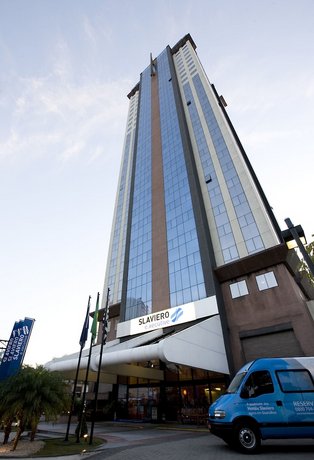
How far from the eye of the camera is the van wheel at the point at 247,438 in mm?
8984

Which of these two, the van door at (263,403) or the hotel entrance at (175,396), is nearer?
the van door at (263,403)

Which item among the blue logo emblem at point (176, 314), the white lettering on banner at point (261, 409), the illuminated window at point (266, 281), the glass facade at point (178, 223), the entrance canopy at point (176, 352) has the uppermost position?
the glass facade at point (178, 223)

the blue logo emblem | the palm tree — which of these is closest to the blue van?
the palm tree

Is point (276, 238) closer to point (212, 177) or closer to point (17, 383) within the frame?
point (212, 177)

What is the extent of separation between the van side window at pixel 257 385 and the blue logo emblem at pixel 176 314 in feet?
56.2

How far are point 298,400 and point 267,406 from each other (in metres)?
1.16

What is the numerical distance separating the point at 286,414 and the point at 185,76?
60.2m

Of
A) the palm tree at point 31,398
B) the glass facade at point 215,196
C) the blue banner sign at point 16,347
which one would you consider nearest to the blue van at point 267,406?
the palm tree at point 31,398

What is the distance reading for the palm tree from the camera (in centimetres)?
1295

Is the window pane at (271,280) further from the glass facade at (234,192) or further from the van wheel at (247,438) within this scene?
the van wheel at (247,438)

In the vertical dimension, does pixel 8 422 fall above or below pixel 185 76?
below

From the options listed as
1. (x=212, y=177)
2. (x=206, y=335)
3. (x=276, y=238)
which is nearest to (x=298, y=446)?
(x=206, y=335)

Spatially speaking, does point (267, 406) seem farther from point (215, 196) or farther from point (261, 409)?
point (215, 196)

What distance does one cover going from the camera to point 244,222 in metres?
28.5
